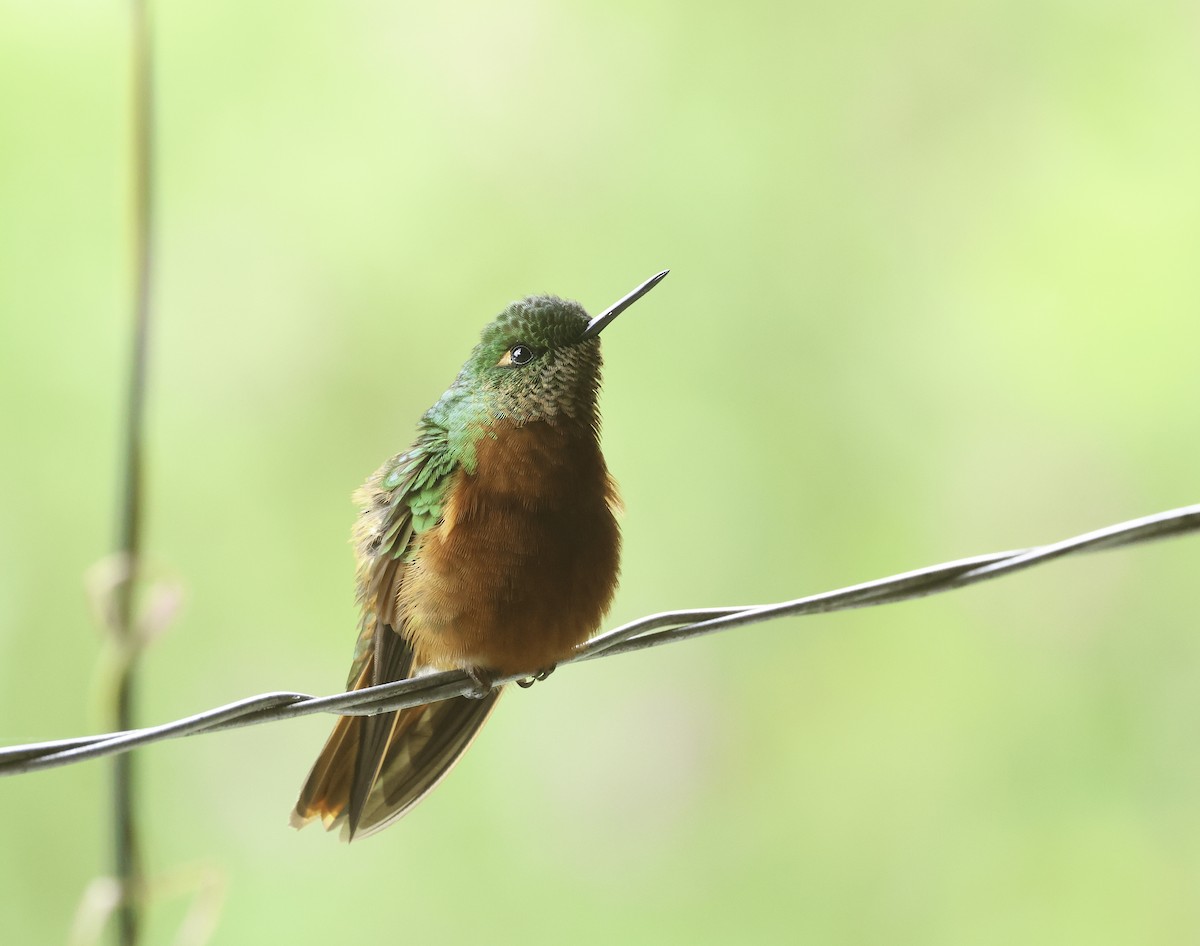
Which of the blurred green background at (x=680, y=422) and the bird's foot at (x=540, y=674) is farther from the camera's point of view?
the blurred green background at (x=680, y=422)

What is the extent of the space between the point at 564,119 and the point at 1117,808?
2.83m

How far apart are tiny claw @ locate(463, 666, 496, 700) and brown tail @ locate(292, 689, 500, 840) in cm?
12

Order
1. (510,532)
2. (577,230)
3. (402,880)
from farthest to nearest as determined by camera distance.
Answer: (577,230), (402,880), (510,532)

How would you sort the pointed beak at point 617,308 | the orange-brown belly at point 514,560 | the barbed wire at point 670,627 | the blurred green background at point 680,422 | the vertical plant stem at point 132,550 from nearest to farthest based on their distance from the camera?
the barbed wire at point 670,627 < the pointed beak at point 617,308 < the orange-brown belly at point 514,560 < the vertical plant stem at point 132,550 < the blurred green background at point 680,422

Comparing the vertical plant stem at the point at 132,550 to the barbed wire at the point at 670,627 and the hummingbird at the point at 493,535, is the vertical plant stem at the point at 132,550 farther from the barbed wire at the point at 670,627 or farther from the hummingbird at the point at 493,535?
the barbed wire at the point at 670,627

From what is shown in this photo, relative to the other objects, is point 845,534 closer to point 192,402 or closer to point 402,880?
point 402,880

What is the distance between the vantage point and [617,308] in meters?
1.69

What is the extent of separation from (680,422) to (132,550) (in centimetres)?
224

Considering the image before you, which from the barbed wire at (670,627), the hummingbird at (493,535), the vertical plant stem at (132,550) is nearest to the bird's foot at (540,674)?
the hummingbird at (493,535)

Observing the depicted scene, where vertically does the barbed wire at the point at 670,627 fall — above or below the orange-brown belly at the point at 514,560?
below

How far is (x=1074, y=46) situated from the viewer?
4.00m

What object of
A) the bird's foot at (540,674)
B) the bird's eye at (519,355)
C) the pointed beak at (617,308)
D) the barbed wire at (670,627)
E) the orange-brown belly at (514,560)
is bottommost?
the barbed wire at (670,627)

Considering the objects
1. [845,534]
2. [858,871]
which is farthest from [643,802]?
[845,534]

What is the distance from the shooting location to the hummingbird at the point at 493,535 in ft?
5.61
